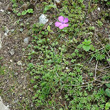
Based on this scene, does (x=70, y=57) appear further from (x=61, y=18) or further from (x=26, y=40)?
(x=26, y=40)

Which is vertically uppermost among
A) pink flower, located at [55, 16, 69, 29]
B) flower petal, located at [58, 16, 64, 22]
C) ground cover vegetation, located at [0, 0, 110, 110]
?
flower petal, located at [58, 16, 64, 22]

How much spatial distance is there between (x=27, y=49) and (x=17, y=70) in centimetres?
36

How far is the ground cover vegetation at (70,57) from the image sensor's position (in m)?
2.16

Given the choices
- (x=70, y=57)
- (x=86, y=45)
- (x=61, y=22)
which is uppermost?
(x=61, y=22)

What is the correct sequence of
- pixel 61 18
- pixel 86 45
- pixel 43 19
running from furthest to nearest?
1. pixel 43 19
2. pixel 61 18
3. pixel 86 45

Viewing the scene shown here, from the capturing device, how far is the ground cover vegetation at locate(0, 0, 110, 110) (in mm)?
2164

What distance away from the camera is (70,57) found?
2.39 m

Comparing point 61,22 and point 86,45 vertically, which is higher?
point 61,22

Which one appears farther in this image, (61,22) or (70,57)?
(61,22)

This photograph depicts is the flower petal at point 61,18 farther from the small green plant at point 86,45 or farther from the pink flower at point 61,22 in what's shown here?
the small green plant at point 86,45

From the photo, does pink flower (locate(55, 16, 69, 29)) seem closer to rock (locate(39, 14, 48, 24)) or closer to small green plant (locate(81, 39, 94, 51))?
rock (locate(39, 14, 48, 24))

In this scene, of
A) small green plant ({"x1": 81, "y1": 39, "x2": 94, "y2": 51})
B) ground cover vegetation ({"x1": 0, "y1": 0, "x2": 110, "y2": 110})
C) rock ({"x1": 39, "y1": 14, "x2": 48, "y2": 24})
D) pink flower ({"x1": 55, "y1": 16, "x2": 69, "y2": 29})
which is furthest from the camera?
rock ({"x1": 39, "y1": 14, "x2": 48, "y2": 24})

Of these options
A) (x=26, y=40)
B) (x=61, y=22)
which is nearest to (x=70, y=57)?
(x=61, y=22)

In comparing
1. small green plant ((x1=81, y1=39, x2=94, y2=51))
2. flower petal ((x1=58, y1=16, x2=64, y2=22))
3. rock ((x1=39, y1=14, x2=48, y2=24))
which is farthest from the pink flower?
small green plant ((x1=81, y1=39, x2=94, y2=51))
